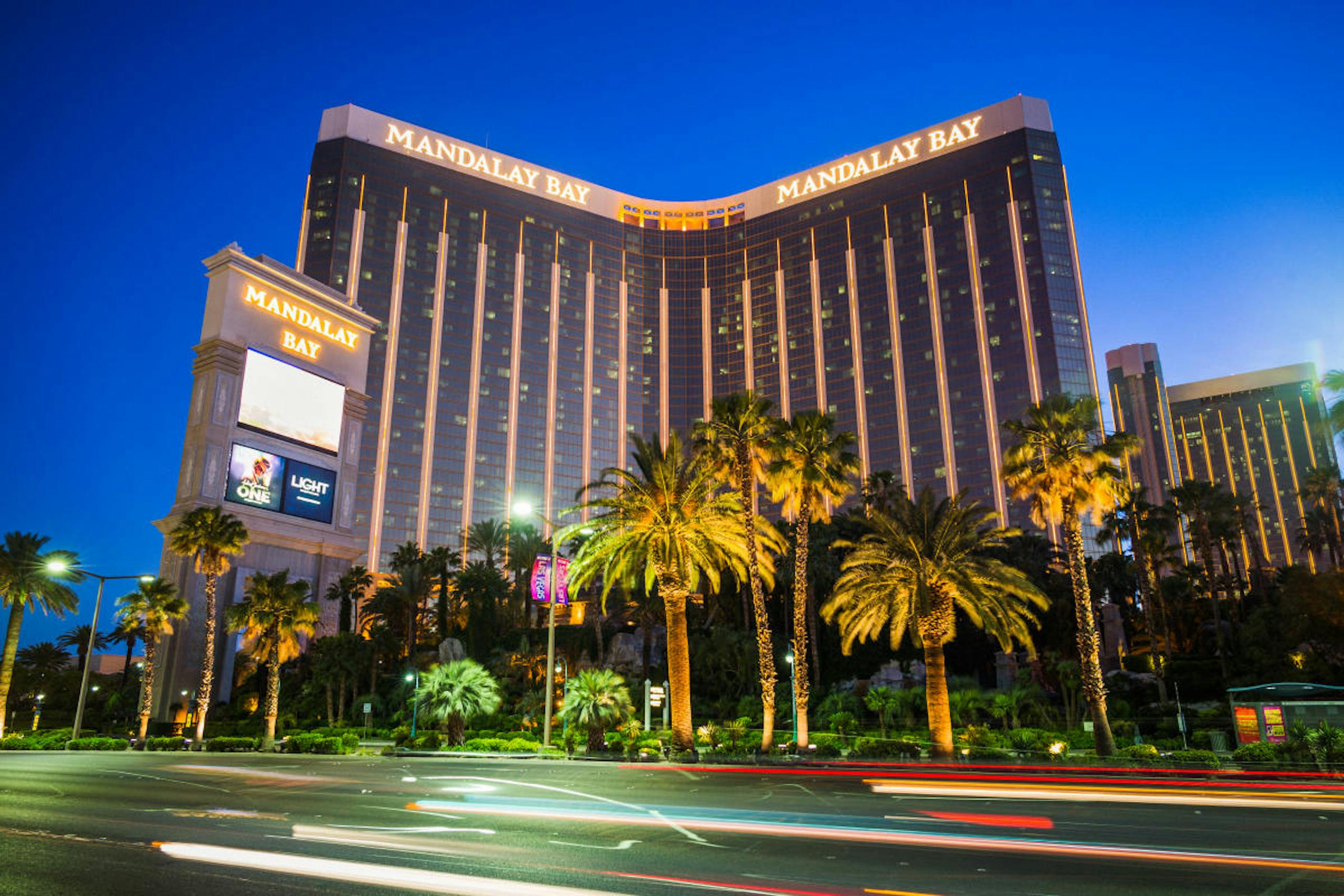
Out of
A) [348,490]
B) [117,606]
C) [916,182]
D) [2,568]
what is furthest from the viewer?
[916,182]

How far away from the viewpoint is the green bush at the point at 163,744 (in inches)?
1816

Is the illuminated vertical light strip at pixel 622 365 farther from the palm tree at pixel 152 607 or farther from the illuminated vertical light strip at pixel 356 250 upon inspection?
the palm tree at pixel 152 607

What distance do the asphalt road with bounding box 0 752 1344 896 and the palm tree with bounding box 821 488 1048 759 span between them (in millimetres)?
11984

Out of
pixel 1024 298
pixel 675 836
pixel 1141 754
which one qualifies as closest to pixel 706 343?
pixel 1024 298

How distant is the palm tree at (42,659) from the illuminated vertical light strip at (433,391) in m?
52.4

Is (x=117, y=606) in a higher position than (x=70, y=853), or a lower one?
higher

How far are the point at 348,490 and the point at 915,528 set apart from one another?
229 feet

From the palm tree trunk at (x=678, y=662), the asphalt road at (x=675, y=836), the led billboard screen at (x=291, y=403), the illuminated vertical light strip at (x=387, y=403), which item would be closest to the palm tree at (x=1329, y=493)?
the asphalt road at (x=675, y=836)

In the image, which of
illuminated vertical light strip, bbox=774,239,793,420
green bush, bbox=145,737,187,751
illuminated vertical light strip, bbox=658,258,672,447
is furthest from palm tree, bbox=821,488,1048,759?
illuminated vertical light strip, bbox=658,258,672,447

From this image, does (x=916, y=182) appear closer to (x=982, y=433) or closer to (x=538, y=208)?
(x=982, y=433)

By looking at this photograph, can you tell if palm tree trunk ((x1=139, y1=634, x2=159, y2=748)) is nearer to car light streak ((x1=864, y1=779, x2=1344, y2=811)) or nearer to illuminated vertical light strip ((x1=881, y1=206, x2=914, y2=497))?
car light streak ((x1=864, y1=779, x2=1344, y2=811))

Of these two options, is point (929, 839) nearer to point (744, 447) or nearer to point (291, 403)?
point (744, 447)

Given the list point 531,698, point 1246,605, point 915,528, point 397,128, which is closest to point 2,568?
point 531,698

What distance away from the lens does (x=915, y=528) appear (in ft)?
116
